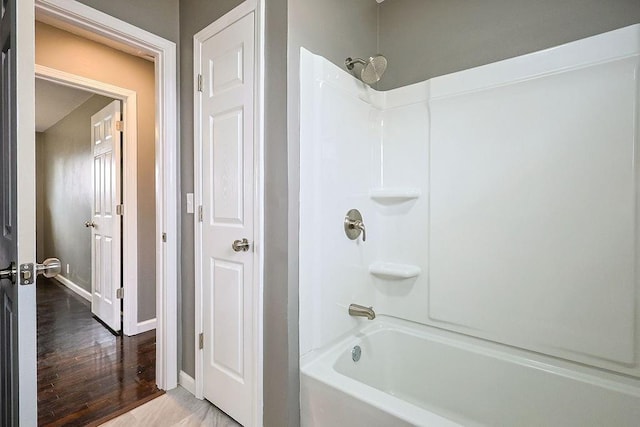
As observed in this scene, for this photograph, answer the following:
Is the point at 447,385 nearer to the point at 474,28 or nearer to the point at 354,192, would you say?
the point at 354,192

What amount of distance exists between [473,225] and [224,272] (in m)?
1.35

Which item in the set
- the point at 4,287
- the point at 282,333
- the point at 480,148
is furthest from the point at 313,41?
the point at 4,287

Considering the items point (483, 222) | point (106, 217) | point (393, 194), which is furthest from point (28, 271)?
point (106, 217)

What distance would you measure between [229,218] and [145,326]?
1.93 m

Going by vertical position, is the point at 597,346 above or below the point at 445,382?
above

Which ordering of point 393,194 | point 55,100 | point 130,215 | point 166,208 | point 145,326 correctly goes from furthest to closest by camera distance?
point 55,100, point 145,326, point 130,215, point 166,208, point 393,194

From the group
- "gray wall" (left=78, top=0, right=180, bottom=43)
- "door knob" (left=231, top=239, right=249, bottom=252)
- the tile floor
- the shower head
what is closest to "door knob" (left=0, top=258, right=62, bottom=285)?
"door knob" (left=231, top=239, right=249, bottom=252)

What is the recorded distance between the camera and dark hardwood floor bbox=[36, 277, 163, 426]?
170cm

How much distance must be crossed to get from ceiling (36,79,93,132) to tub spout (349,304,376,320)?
3649 mm

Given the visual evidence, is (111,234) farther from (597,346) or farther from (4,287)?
(597,346)

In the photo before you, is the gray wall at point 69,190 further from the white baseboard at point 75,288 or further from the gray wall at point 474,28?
the gray wall at point 474,28

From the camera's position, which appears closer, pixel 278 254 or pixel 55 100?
pixel 278 254

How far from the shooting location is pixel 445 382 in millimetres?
1584

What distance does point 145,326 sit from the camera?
2.81 metres
